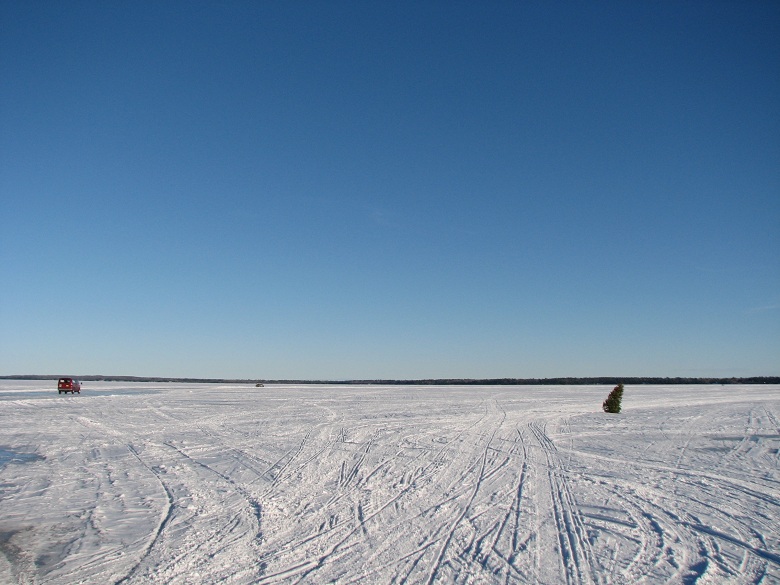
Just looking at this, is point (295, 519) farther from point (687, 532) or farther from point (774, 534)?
point (774, 534)

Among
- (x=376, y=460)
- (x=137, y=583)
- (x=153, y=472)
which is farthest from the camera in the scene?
(x=376, y=460)

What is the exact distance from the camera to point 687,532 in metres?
6.04

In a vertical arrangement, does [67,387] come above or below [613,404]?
above

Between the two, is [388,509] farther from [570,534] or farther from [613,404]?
[613,404]

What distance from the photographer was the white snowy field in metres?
4.89

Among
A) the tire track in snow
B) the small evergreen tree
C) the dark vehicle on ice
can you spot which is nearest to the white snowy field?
the tire track in snow

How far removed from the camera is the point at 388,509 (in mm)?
6895

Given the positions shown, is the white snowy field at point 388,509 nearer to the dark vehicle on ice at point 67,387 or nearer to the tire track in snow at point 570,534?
the tire track in snow at point 570,534

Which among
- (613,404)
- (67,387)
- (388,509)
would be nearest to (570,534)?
(388,509)

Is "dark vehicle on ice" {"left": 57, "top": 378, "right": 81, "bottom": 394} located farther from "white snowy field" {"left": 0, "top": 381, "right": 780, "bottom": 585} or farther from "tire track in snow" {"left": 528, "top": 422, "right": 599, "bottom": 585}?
"tire track in snow" {"left": 528, "top": 422, "right": 599, "bottom": 585}

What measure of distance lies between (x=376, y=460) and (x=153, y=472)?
13.5 ft

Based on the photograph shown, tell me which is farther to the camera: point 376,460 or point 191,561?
point 376,460

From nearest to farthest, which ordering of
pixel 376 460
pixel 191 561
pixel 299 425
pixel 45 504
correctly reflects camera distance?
pixel 191 561 → pixel 45 504 → pixel 376 460 → pixel 299 425

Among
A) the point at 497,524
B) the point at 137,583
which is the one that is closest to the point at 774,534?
the point at 497,524
